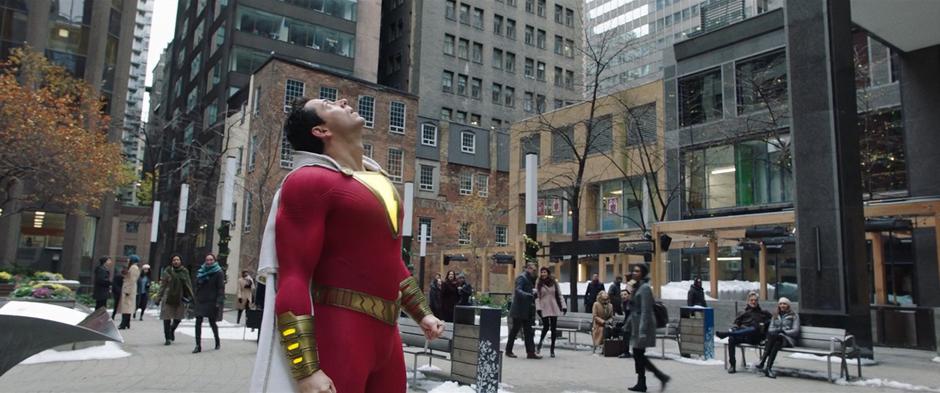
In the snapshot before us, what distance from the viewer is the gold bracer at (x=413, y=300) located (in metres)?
3.39

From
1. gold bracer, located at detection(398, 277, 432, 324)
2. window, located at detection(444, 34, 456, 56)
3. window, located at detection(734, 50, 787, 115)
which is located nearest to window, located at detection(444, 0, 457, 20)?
window, located at detection(444, 34, 456, 56)

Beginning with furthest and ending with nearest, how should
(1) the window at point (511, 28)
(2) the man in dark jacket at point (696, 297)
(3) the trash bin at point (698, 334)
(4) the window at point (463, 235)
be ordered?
(1) the window at point (511, 28) < (4) the window at point (463, 235) < (2) the man in dark jacket at point (696, 297) < (3) the trash bin at point (698, 334)

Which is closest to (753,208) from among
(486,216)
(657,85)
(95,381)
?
(657,85)

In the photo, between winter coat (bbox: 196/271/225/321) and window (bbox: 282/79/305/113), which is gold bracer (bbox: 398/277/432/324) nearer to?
winter coat (bbox: 196/271/225/321)

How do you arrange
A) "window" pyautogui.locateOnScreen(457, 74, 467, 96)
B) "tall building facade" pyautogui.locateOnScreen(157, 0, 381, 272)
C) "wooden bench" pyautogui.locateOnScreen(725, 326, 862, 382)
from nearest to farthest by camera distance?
"wooden bench" pyautogui.locateOnScreen(725, 326, 862, 382), "tall building facade" pyautogui.locateOnScreen(157, 0, 381, 272), "window" pyautogui.locateOnScreen(457, 74, 467, 96)

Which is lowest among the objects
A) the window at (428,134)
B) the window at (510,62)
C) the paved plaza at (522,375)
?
the paved plaza at (522,375)

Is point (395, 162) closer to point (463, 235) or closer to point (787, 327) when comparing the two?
point (463, 235)

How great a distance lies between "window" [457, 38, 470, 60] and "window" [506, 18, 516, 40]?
4.94 m

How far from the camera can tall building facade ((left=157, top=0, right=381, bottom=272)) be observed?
47.0 m

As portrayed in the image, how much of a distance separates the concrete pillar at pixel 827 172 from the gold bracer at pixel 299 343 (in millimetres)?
13190

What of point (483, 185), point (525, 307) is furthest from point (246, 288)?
point (483, 185)

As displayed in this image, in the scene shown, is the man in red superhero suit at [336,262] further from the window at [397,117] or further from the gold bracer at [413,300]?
the window at [397,117]

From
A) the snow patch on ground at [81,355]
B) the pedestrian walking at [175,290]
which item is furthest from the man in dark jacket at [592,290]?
the snow patch on ground at [81,355]

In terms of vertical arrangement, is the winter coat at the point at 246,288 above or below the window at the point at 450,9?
below
